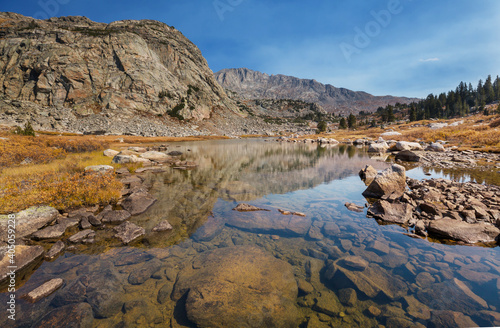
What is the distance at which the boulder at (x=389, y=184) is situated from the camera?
44.2 feet

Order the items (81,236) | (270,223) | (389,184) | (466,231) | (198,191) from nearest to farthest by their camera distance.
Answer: (81,236), (466,231), (270,223), (389,184), (198,191)

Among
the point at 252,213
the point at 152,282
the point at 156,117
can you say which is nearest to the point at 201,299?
the point at 152,282

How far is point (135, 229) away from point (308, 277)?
727 cm

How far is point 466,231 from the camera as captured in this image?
26.9 feet

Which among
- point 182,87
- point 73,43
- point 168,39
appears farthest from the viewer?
point 168,39

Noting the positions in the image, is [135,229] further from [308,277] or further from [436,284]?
[436,284]

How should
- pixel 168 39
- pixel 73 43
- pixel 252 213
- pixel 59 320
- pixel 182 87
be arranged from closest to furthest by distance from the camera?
pixel 59 320
pixel 252 213
pixel 73 43
pixel 182 87
pixel 168 39

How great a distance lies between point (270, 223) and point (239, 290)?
15.0 ft

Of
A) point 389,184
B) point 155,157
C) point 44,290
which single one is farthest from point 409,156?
point 44,290

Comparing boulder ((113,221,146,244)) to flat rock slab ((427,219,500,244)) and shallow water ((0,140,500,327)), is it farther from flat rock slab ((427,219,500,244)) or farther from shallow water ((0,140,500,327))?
flat rock slab ((427,219,500,244))

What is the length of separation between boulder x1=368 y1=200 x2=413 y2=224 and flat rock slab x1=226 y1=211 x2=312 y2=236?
147 inches

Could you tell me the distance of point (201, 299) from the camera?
5188mm

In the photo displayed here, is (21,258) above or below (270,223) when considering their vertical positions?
above

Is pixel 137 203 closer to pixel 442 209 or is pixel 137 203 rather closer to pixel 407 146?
pixel 442 209
